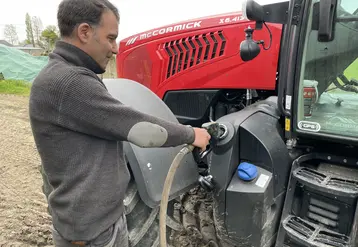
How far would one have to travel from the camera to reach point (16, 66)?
15344 mm

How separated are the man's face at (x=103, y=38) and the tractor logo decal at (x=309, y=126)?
107 cm

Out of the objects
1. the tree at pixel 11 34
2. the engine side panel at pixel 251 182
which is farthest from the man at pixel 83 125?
the tree at pixel 11 34

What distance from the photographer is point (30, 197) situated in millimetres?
3705

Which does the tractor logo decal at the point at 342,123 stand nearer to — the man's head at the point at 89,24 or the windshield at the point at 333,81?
the windshield at the point at 333,81

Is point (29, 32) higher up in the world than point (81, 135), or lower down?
lower down

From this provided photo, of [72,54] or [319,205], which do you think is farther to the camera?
[319,205]

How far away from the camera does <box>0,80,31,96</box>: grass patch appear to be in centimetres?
1221

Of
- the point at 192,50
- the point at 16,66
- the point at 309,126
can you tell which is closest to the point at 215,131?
the point at 309,126

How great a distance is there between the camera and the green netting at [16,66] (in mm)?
14930

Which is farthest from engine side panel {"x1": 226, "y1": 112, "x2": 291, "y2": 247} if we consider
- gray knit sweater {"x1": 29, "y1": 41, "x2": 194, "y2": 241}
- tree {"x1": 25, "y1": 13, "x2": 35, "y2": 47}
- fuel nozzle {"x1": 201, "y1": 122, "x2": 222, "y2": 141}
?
tree {"x1": 25, "y1": 13, "x2": 35, "y2": 47}

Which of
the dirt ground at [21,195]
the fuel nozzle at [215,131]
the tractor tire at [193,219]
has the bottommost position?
the dirt ground at [21,195]

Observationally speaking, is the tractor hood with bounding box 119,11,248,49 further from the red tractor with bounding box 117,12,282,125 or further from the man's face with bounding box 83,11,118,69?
the man's face with bounding box 83,11,118,69

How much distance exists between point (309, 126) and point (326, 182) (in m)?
0.30

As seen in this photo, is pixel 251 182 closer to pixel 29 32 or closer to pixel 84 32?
pixel 84 32
